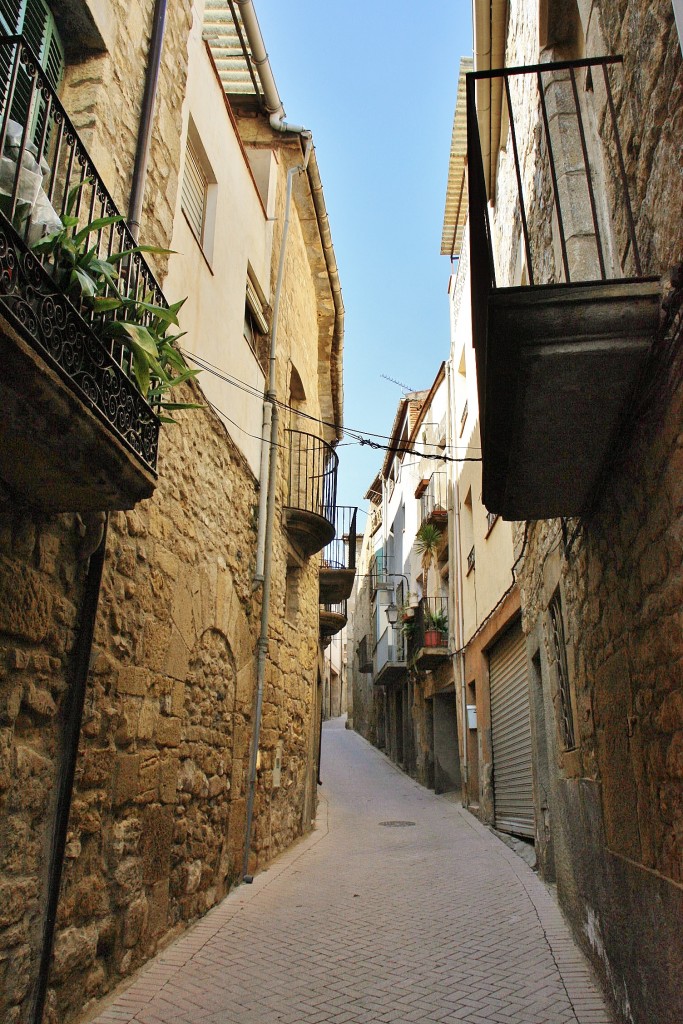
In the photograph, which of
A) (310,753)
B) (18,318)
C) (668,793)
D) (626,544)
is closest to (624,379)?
(626,544)

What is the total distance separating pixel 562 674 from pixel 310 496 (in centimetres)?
502

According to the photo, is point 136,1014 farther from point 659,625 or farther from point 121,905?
point 659,625

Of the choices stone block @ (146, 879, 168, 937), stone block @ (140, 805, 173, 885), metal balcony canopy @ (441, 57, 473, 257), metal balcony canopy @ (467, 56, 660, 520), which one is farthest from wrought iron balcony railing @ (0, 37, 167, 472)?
metal balcony canopy @ (441, 57, 473, 257)

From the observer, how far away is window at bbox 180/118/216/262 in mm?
6035

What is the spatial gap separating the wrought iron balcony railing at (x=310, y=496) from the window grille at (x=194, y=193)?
9.16 feet

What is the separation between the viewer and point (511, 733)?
923cm

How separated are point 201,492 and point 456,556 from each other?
8.57 m

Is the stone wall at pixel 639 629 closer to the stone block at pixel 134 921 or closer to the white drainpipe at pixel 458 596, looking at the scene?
the stone block at pixel 134 921

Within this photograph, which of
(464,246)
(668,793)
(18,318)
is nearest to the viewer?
(18,318)

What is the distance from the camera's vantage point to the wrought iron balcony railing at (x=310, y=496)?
9.14 m

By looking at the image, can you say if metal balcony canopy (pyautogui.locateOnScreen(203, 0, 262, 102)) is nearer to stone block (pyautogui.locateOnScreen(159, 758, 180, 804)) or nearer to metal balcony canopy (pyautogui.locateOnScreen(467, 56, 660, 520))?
metal balcony canopy (pyautogui.locateOnScreen(467, 56, 660, 520))

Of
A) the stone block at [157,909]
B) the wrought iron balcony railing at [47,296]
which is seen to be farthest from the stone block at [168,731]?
the wrought iron balcony railing at [47,296]

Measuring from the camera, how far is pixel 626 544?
3.27 metres

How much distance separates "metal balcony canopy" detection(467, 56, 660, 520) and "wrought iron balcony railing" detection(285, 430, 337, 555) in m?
4.83
